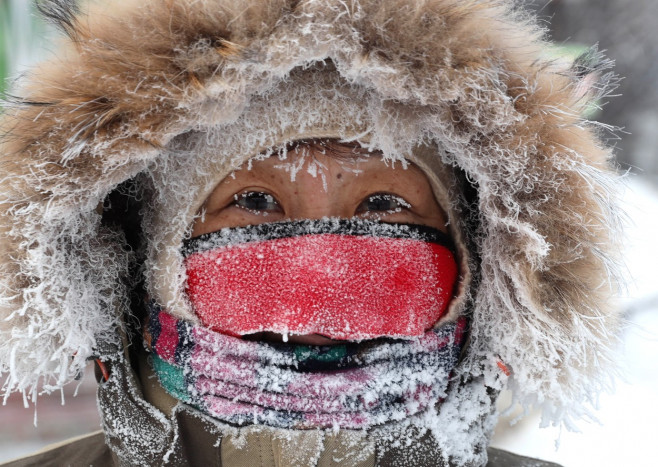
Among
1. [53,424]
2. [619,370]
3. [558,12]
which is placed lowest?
[53,424]

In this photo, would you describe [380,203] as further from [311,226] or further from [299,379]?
[299,379]

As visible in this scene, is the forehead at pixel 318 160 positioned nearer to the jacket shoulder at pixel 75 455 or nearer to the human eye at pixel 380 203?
the human eye at pixel 380 203

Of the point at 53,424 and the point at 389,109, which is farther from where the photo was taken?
the point at 53,424

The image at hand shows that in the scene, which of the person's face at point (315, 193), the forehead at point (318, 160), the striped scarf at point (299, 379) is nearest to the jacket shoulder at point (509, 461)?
the striped scarf at point (299, 379)

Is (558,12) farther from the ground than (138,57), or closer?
farther from the ground

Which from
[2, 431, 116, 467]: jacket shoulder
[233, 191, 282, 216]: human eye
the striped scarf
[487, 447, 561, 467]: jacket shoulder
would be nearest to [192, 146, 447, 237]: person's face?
[233, 191, 282, 216]: human eye

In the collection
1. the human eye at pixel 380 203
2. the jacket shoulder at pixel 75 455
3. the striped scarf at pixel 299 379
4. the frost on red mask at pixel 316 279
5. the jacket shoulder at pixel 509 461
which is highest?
the human eye at pixel 380 203

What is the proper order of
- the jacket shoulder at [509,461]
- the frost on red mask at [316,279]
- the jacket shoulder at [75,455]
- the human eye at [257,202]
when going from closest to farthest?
the frost on red mask at [316,279]
the human eye at [257,202]
the jacket shoulder at [75,455]
the jacket shoulder at [509,461]

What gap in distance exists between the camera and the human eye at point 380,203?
1.29 metres

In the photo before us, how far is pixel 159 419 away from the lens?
1.21 metres

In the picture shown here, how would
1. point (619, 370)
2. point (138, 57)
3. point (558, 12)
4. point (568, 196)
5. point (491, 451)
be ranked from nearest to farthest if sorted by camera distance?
point (138, 57) < point (568, 196) < point (619, 370) < point (491, 451) < point (558, 12)

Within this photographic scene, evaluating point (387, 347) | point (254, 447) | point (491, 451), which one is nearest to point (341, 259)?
point (387, 347)

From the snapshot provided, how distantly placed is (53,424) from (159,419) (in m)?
3.40

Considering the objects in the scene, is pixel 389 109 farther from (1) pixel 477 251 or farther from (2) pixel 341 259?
(1) pixel 477 251
